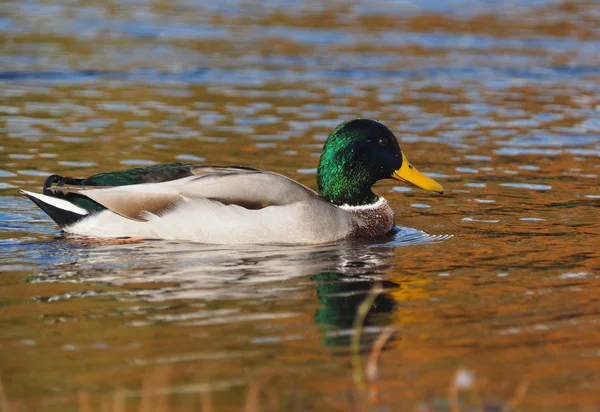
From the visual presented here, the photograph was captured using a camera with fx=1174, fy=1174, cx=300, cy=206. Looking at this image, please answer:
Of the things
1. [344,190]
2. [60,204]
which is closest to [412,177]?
[344,190]

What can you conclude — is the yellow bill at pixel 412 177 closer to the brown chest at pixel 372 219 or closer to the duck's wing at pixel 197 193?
the brown chest at pixel 372 219

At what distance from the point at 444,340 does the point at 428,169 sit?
5.96 m

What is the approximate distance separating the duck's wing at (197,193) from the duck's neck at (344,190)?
75 centimetres

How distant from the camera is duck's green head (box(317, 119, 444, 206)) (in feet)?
31.2

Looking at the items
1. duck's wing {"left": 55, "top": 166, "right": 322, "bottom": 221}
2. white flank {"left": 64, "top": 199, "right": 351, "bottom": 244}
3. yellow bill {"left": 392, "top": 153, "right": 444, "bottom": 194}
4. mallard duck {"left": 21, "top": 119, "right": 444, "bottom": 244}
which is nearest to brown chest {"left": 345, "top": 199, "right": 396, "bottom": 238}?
mallard duck {"left": 21, "top": 119, "right": 444, "bottom": 244}

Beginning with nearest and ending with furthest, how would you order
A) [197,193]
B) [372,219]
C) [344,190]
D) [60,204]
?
[197,193], [60,204], [372,219], [344,190]

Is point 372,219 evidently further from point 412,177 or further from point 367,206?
point 412,177

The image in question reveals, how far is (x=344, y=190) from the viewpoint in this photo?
9.62 metres

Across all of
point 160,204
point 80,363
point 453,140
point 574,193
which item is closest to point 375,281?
point 160,204

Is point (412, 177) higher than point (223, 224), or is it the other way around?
point (412, 177)

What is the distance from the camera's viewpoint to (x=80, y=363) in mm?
5762

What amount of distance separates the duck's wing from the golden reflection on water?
310mm

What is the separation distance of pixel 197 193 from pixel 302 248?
0.88 meters

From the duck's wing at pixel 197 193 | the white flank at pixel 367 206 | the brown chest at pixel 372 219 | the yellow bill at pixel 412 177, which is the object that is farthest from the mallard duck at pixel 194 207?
the yellow bill at pixel 412 177
